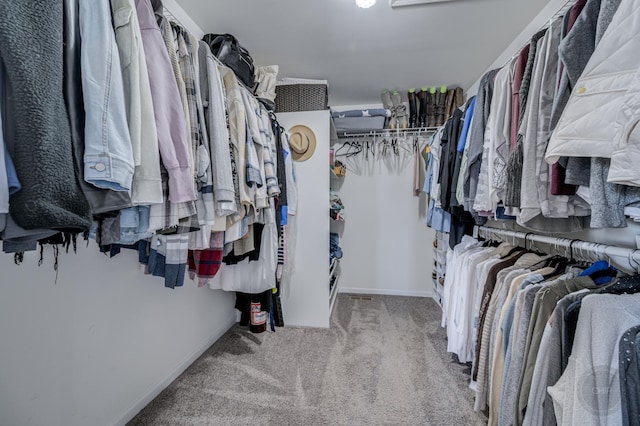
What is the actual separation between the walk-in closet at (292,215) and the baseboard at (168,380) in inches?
0.5

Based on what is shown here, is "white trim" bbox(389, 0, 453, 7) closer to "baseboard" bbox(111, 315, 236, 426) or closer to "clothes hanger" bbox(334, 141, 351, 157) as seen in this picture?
"clothes hanger" bbox(334, 141, 351, 157)

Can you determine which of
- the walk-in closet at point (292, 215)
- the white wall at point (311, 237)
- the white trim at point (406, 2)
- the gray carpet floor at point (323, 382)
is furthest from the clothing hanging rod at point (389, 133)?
the gray carpet floor at point (323, 382)

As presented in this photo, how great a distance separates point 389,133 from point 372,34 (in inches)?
46.6

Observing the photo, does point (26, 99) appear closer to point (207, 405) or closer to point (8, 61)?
point (8, 61)

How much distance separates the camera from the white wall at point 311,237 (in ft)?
7.20

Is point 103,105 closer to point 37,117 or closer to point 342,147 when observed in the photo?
point 37,117

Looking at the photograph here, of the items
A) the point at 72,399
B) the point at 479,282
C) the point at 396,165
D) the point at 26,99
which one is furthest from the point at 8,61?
the point at 396,165

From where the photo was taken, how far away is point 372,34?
6.15 feet

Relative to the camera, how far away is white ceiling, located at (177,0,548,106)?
5.40 feet

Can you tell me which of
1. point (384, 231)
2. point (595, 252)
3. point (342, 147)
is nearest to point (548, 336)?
point (595, 252)

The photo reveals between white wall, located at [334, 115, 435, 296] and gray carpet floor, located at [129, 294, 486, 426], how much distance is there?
897 mm

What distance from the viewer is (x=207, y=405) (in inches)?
54.7

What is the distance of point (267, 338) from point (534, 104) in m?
2.10

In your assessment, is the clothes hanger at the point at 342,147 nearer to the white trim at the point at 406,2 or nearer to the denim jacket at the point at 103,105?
the white trim at the point at 406,2
